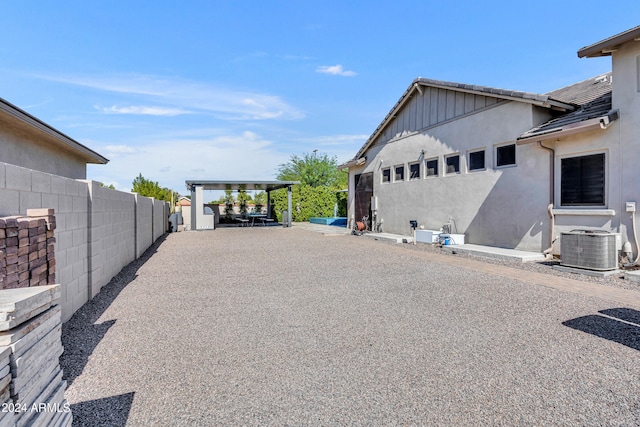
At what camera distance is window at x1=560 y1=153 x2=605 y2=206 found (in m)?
7.88

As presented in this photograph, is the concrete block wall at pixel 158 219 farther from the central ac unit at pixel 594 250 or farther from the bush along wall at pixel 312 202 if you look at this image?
the central ac unit at pixel 594 250

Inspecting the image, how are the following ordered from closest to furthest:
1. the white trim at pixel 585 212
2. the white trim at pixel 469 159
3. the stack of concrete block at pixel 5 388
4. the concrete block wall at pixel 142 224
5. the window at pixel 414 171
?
the stack of concrete block at pixel 5 388, the white trim at pixel 585 212, the concrete block wall at pixel 142 224, the white trim at pixel 469 159, the window at pixel 414 171

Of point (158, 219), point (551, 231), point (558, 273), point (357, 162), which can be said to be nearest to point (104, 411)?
point (558, 273)

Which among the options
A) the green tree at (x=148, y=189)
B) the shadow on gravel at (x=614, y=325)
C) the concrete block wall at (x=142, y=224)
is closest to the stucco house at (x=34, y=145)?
the concrete block wall at (x=142, y=224)

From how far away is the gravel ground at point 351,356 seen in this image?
2451 millimetres

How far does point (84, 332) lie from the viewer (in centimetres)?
397

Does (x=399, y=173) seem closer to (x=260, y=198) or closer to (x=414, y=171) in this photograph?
(x=414, y=171)

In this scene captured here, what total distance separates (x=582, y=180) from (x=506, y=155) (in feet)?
7.93

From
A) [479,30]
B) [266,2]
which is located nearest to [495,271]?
[479,30]

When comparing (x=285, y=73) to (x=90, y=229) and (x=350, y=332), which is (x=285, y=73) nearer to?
(x=90, y=229)

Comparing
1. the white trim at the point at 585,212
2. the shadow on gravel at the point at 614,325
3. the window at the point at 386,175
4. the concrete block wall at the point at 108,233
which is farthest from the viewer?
the window at the point at 386,175

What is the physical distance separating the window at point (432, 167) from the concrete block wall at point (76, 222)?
1085cm

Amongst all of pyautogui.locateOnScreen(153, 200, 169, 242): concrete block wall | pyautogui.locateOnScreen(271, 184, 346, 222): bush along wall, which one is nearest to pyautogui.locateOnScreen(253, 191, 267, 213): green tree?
pyautogui.locateOnScreen(271, 184, 346, 222): bush along wall

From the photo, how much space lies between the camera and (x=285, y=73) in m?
16.8
